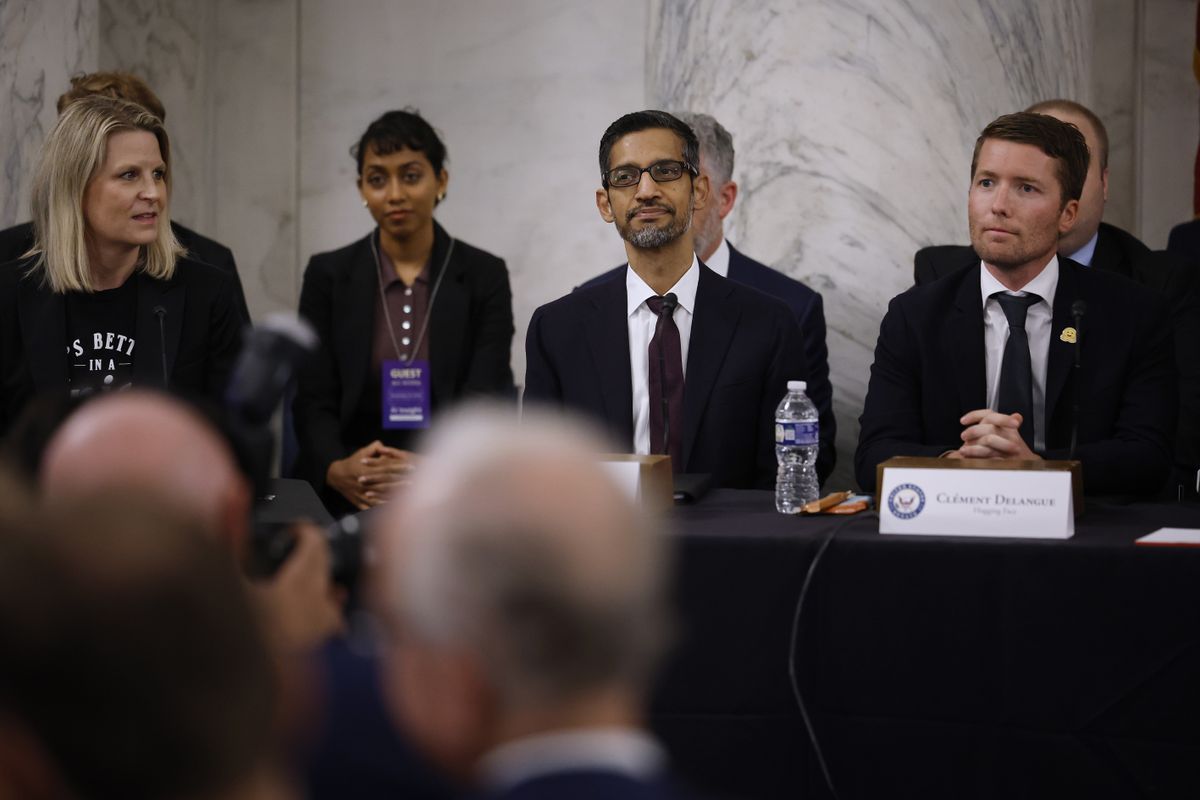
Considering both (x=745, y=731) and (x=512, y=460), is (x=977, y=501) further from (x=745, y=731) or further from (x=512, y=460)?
(x=512, y=460)

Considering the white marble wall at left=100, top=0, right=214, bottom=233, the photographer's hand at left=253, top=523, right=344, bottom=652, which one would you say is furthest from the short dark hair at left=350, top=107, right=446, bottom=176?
the photographer's hand at left=253, top=523, right=344, bottom=652

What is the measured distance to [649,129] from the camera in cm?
361

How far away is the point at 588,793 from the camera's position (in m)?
0.96

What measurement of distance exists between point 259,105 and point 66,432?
5.12 metres

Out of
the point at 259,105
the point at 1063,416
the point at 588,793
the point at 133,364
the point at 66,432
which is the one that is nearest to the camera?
the point at 588,793

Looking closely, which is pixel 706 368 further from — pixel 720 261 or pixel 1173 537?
pixel 1173 537

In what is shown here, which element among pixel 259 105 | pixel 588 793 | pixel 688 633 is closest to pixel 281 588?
pixel 588 793

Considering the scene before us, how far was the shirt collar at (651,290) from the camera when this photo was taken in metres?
3.54

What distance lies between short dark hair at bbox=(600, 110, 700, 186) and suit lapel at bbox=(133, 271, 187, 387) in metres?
1.11

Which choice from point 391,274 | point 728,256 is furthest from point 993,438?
point 391,274

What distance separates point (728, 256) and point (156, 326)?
1691 mm

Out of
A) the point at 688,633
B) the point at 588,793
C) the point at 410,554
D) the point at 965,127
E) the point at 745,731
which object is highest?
the point at 965,127

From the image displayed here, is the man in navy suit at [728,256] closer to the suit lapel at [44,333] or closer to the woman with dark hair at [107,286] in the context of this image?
the woman with dark hair at [107,286]

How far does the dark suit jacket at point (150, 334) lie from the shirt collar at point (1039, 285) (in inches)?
72.4
